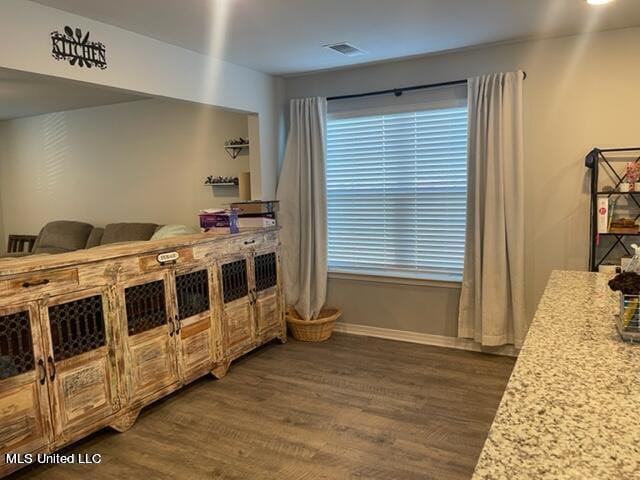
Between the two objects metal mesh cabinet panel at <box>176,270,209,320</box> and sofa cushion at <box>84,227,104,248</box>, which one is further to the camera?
sofa cushion at <box>84,227,104,248</box>

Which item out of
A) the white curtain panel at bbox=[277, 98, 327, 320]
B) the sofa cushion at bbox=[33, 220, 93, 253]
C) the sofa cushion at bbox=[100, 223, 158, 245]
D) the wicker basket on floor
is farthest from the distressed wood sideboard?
the sofa cushion at bbox=[33, 220, 93, 253]

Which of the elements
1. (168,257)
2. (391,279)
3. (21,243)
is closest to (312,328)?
(391,279)

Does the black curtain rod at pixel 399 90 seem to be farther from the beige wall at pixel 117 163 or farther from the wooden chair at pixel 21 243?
the wooden chair at pixel 21 243

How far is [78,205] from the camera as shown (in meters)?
6.08

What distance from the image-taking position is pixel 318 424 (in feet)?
9.32

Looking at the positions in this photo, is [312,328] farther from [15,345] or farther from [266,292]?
[15,345]

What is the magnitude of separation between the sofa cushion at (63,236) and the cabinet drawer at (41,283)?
3.55 metres

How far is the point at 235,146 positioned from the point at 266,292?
157cm

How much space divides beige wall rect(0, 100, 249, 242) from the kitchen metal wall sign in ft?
5.98

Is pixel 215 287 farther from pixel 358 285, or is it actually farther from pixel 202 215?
pixel 358 285

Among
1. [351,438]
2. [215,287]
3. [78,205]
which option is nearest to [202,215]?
[215,287]

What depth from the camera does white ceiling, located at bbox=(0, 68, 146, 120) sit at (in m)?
A: 4.42

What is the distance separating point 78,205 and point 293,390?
4.29 m

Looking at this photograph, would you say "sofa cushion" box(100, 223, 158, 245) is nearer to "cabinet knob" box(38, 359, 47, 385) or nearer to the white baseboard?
the white baseboard
